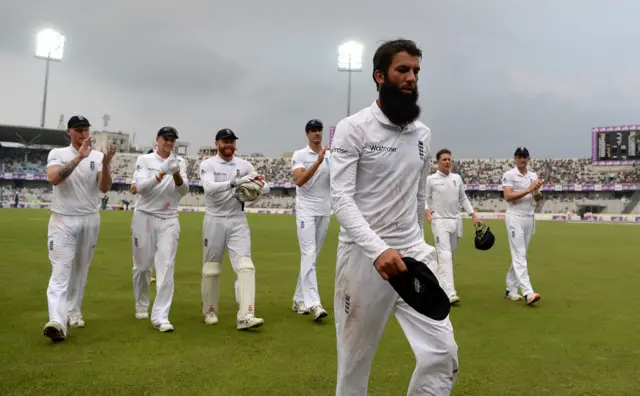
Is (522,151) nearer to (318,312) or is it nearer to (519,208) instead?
(519,208)

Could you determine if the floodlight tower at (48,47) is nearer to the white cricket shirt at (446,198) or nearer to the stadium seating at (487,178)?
the stadium seating at (487,178)

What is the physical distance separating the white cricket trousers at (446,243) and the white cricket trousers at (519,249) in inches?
35.6

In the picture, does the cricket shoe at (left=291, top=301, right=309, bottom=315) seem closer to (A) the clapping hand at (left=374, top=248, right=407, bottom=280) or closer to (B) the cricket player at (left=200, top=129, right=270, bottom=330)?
(B) the cricket player at (left=200, top=129, right=270, bottom=330)

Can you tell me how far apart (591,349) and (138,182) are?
5797mm

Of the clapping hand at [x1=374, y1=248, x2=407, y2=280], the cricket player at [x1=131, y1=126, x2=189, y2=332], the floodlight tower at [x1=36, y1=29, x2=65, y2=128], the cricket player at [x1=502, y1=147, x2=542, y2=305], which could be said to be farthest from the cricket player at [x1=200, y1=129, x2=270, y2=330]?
the floodlight tower at [x1=36, y1=29, x2=65, y2=128]

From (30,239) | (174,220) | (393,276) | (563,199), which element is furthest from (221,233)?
(563,199)

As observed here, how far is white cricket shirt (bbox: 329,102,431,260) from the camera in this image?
11.1 ft

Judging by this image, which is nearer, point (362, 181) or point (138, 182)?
point (362, 181)

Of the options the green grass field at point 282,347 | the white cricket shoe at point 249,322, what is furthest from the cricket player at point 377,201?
the white cricket shoe at point 249,322

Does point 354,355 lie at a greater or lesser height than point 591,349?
greater

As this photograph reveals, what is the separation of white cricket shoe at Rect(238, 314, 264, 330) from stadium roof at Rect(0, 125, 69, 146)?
61.7m

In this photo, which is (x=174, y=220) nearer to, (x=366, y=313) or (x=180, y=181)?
(x=180, y=181)

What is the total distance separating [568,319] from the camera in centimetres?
750

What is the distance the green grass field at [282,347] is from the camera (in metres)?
4.58
